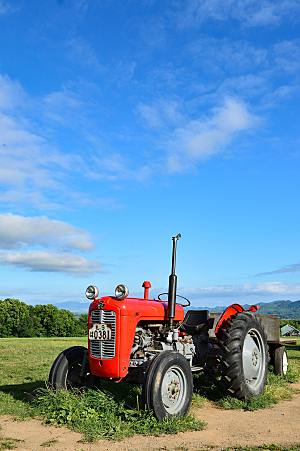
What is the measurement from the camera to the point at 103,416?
283 inches

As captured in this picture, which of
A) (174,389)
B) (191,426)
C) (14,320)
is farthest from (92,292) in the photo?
(14,320)

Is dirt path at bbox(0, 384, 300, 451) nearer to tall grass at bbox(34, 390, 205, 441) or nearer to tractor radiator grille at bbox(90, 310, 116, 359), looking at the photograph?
tall grass at bbox(34, 390, 205, 441)

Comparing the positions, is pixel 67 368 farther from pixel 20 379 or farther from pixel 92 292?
pixel 20 379

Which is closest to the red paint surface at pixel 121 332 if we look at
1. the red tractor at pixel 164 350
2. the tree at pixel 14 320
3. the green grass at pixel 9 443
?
the red tractor at pixel 164 350

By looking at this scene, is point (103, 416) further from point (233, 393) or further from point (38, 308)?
point (38, 308)

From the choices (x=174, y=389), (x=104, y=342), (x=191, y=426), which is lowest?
(x=191, y=426)

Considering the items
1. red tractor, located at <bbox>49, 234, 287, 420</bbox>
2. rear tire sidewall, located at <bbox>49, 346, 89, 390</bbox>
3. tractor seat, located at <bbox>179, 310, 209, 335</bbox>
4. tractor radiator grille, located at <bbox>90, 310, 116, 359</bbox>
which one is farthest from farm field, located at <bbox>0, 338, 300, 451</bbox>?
tractor seat, located at <bbox>179, 310, 209, 335</bbox>

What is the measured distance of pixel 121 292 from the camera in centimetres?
776

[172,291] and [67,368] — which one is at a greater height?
[172,291]

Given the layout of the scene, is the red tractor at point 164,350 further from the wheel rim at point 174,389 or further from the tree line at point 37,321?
the tree line at point 37,321

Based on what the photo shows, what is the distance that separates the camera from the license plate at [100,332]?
7.83 meters

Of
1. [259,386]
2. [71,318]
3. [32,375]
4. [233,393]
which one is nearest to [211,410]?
[233,393]

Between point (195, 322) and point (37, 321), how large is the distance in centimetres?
6434

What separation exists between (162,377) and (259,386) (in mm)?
2617
